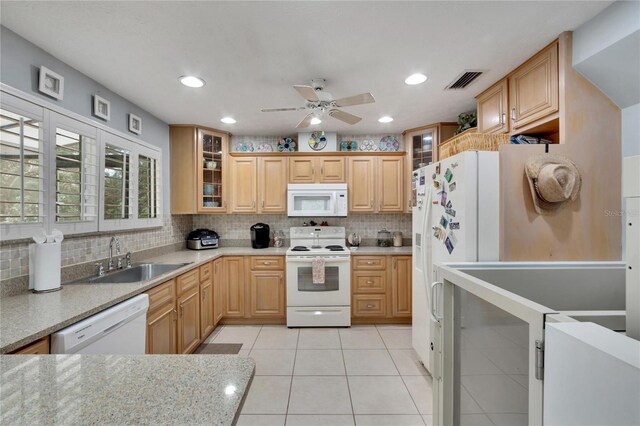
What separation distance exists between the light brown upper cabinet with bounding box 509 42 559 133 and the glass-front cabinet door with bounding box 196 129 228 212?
3.17m

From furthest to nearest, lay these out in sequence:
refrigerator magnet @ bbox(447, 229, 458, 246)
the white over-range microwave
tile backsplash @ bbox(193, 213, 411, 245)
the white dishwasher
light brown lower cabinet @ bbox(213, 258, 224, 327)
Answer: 1. tile backsplash @ bbox(193, 213, 411, 245)
2. the white over-range microwave
3. light brown lower cabinet @ bbox(213, 258, 224, 327)
4. refrigerator magnet @ bbox(447, 229, 458, 246)
5. the white dishwasher

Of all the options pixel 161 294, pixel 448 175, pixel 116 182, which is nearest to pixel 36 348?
pixel 161 294

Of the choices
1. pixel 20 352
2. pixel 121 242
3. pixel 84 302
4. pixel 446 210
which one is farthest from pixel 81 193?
pixel 446 210

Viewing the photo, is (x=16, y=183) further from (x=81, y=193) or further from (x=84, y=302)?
(x=84, y=302)

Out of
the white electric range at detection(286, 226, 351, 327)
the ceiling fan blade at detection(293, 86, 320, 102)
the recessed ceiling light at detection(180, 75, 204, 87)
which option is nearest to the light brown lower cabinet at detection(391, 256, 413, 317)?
the white electric range at detection(286, 226, 351, 327)

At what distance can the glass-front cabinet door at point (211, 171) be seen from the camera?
355 centimetres

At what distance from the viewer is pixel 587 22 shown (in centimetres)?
158

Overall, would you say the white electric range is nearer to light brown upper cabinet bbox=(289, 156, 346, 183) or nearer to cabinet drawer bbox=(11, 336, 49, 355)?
light brown upper cabinet bbox=(289, 156, 346, 183)

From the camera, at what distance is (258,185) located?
12.3 feet

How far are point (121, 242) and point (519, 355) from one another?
3.02 metres

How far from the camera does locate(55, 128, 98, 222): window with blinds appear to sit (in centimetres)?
195

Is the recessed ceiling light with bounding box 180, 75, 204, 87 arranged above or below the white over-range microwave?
above

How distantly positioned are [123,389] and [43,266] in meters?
1.48

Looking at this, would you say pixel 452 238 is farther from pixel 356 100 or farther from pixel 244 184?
pixel 244 184
